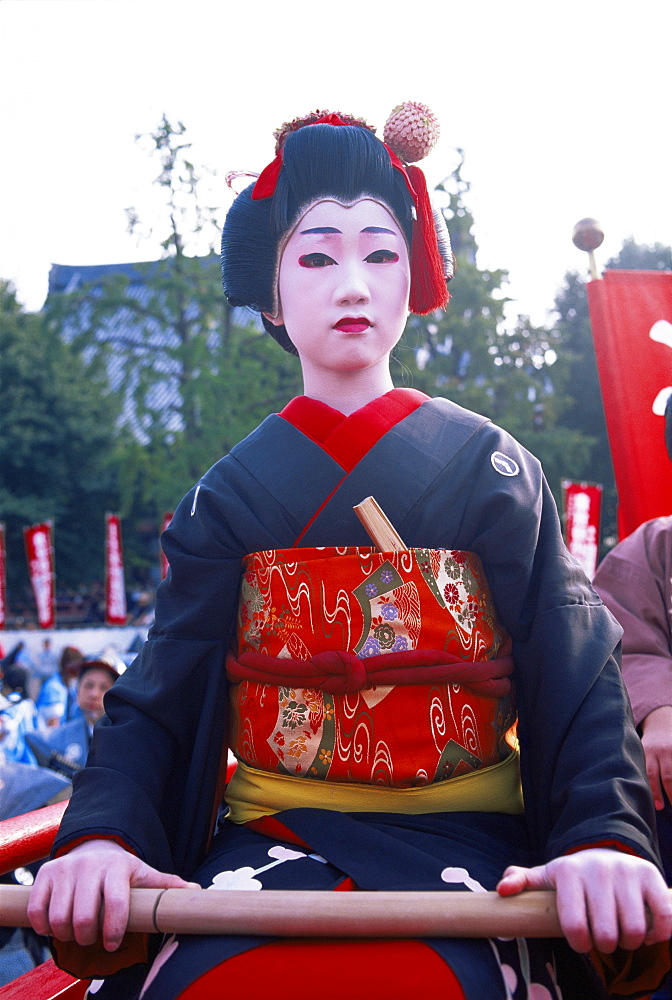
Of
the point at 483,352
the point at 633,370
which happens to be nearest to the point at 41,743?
the point at 633,370

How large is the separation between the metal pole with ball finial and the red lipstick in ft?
4.57

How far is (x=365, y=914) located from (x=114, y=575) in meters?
11.7

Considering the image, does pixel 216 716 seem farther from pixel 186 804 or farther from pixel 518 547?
pixel 518 547

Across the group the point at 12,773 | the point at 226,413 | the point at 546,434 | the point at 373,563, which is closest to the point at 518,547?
the point at 373,563

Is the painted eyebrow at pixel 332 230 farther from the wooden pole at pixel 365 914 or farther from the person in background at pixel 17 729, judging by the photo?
the person in background at pixel 17 729

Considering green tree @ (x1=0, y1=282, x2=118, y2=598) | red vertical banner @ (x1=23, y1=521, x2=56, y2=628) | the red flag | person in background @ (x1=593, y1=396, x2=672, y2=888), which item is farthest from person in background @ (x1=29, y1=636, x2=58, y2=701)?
person in background @ (x1=593, y1=396, x2=672, y2=888)

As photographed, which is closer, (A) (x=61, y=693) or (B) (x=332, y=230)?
(B) (x=332, y=230)

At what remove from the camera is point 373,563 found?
134cm

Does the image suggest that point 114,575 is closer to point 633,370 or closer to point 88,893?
point 633,370

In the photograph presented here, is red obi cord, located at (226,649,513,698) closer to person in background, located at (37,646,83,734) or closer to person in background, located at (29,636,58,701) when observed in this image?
person in background, located at (37,646,83,734)

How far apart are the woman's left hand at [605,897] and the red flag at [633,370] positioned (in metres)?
1.78

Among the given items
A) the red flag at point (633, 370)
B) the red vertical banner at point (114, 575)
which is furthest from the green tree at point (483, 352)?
the red flag at point (633, 370)

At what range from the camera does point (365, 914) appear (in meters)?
0.97

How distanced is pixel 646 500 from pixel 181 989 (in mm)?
2079
